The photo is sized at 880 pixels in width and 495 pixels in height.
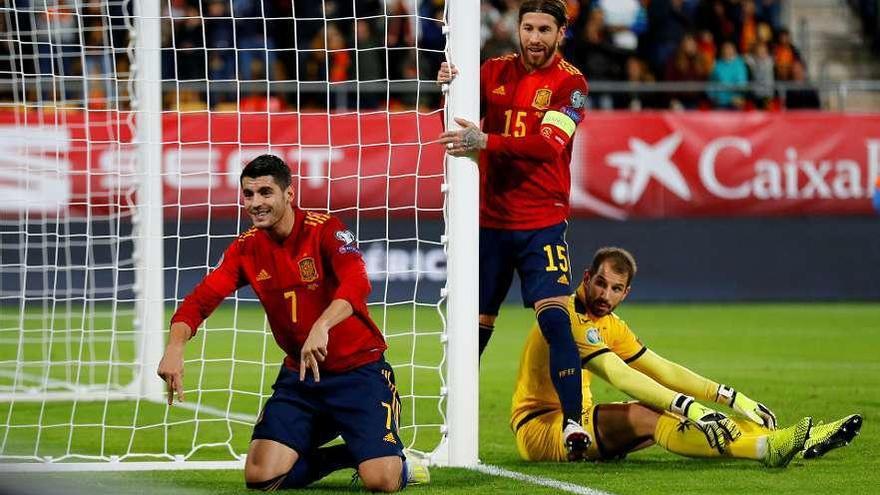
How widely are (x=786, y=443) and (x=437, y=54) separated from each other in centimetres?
1009

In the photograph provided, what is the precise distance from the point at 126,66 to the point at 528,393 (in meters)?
8.00

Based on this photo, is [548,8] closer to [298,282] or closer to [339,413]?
[298,282]

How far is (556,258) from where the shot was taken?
6.73 metres

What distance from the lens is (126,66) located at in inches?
537

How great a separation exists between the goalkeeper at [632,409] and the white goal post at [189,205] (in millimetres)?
416

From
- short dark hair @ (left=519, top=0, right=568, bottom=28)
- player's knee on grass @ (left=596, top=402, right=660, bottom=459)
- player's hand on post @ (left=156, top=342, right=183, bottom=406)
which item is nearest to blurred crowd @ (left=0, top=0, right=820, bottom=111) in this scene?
short dark hair @ (left=519, top=0, right=568, bottom=28)

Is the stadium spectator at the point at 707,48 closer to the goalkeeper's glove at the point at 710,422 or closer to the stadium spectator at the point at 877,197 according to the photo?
the stadium spectator at the point at 877,197

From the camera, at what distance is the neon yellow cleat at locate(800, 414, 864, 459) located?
6031 millimetres

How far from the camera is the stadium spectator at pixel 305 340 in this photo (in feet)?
18.5

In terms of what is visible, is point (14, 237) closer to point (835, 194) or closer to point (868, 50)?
point (835, 194)

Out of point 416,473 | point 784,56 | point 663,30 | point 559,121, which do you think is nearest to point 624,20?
point 663,30

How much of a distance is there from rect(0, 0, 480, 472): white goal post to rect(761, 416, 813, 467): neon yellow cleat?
1.28 meters

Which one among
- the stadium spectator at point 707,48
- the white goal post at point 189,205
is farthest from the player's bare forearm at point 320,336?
the stadium spectator at point 707,48

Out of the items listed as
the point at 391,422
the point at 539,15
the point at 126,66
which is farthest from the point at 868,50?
the point at 391,422
